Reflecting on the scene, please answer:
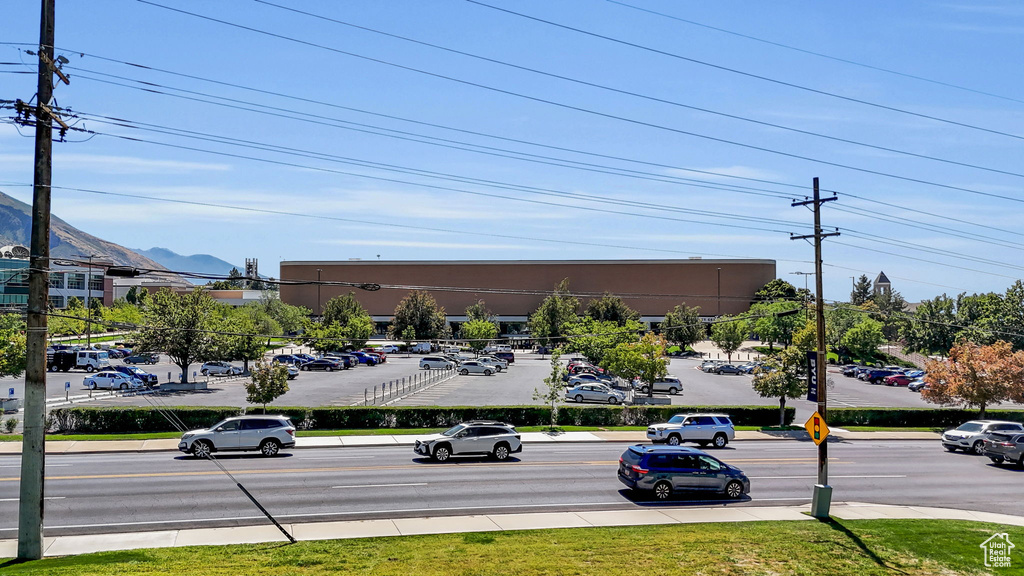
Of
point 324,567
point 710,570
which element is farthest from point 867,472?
point 324,567

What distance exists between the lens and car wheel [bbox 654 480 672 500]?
68.2 ft

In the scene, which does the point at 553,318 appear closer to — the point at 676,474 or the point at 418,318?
the point at 418,318

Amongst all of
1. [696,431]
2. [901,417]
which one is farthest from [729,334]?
[696,431]

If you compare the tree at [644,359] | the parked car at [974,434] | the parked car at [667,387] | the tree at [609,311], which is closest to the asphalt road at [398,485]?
the parked car at [974,434]

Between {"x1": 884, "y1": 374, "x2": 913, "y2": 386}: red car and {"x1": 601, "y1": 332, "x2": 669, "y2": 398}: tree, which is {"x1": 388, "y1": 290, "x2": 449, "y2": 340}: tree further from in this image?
{"x1": 884, "y1": 374, "x2": 913, "y2": 386}: red car

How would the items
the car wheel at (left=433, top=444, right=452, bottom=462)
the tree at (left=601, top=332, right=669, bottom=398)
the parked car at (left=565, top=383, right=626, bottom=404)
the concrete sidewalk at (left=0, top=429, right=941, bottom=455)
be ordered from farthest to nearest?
the parked car at (left=565, top=383, right=626, bottom=404) → the tree at (left=601, top=332, right=669, bottom=398) → the concrete sidewalk at (left=0, top=429, right=941, bottom=455) → the car wheel at (left=433, top=444, right=452, bottom=462)

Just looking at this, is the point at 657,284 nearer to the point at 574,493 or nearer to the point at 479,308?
the point at 479,308

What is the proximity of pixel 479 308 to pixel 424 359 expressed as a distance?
39.4 metres

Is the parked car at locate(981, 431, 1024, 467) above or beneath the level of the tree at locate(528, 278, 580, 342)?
beneath

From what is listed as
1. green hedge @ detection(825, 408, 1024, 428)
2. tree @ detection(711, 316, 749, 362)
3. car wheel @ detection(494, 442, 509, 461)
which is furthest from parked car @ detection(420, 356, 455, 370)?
car wheel @ detection(494, 442, 509, 461)

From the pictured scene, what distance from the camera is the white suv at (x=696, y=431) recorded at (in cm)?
3183

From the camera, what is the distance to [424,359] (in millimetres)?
67750

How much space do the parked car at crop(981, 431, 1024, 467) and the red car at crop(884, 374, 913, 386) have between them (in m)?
40.8

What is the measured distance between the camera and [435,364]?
221 feet
